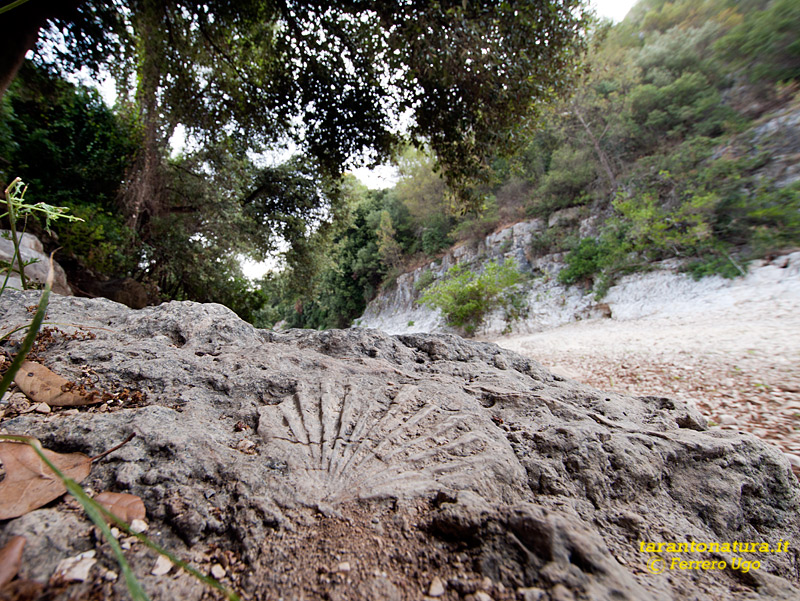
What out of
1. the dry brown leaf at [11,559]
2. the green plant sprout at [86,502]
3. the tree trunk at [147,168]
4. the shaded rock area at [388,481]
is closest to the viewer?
the green plant sprout at [86,502]

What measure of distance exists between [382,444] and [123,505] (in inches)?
25.5

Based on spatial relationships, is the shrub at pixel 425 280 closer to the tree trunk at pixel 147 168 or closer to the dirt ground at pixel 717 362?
the dirt ground at pixel 717 362

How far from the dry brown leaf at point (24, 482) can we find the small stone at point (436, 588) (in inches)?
30.4

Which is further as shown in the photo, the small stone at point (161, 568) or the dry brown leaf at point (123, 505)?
the dry brown leaf at point (123, 505)

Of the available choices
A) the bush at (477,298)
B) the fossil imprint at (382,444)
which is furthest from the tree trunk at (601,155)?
the fossil imprint at (382,444)

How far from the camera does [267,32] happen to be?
13.5 ft

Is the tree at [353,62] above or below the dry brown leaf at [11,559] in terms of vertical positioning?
above

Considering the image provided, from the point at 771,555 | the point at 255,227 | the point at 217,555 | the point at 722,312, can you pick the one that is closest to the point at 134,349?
the point at 217,555

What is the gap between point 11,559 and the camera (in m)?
0.52

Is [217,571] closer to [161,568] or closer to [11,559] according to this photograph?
[161,568]

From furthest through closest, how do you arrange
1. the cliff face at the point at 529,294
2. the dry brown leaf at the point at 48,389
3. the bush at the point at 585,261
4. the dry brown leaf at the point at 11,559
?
1. the bush at the point at 585,261
2. the cliff face at the point at 529,294
3. the dry brown leaf at the point at 48,389
4. the dry brown leaf at the point at 11,559

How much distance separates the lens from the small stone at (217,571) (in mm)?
634

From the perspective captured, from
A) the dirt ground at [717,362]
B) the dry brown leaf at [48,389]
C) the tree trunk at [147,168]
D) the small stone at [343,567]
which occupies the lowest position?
the small stone at [343,567]

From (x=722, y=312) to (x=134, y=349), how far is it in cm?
830
